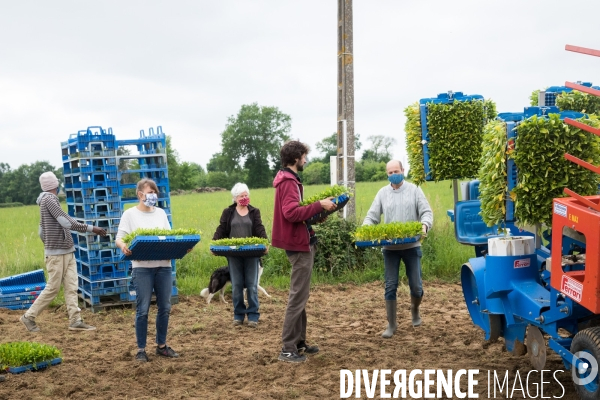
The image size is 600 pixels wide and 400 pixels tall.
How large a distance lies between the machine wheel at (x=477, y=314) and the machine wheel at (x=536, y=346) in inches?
17.2

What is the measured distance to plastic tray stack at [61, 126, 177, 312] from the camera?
30.7 feet

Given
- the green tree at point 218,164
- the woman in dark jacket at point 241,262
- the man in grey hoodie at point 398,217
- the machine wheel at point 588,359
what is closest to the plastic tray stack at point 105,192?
the woman in dark jacket at point 241,262

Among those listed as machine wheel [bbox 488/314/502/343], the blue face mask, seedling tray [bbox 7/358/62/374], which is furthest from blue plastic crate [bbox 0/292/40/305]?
machine wheel [bbox 488/314/502/343]

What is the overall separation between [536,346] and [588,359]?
0.74 m

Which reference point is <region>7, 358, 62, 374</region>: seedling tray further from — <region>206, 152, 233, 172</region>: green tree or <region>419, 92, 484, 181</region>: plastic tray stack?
<region>206, 152, 233, 172</region>: green tree

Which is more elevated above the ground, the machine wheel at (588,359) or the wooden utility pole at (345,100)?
the wooden utility pole at (345,100)

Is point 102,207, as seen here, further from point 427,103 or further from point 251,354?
point 427,103

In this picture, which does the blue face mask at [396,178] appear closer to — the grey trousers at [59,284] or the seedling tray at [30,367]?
the seedling tray at [30,367]

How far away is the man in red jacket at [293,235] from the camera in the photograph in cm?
626

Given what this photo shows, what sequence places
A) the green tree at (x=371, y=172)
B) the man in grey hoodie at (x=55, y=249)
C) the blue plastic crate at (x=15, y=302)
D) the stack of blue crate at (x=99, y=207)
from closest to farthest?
the man in grey hoodie at (x=55, y=249)
the stack of blue crate at (x=99, y=207)
the blue plastic crate at (x=15, y=302)
the green tree at (x=371, y=172)

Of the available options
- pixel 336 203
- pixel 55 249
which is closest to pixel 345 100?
pixel 55 249

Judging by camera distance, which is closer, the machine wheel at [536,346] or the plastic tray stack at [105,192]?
the machine wheel at [536,346]

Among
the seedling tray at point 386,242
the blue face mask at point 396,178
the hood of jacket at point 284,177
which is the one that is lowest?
the seedling tray at point 386,242

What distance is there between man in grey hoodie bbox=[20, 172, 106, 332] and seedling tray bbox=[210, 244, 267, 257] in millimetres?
1435
